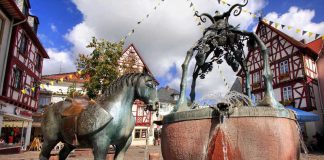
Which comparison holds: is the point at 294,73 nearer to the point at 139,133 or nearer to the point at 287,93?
the point at 287,93

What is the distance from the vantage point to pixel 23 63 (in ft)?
62.1

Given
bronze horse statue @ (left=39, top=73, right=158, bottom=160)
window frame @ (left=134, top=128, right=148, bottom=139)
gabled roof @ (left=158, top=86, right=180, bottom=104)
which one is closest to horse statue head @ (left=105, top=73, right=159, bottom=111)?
bronze horse statue @ (left=39, top=73, right=158, bottom=160)

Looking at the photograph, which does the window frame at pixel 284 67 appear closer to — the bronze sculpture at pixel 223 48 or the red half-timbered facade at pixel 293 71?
the red half-timbered facade at pixel 293 71

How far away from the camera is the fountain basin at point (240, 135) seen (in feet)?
8.41

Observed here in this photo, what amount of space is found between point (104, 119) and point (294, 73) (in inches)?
849

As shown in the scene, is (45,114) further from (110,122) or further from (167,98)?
(167,98)

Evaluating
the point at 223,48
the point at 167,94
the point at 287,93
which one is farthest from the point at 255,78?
the point at 223,48

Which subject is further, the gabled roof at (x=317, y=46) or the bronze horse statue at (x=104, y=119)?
the gabled roof at (x=317, y=46)

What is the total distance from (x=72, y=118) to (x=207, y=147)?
2669 mm

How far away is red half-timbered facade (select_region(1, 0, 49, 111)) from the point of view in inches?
653

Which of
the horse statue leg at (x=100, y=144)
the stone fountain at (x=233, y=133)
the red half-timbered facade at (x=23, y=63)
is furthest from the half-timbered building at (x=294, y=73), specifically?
the stone fountain at (x=233, y=133)

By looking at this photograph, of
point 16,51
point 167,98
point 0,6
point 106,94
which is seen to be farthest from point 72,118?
point 167,98

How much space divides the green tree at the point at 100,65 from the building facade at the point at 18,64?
442 cm

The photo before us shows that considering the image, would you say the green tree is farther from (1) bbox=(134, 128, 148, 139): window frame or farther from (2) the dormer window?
(1) bbox=(134, 128, 148, 139): window frame
